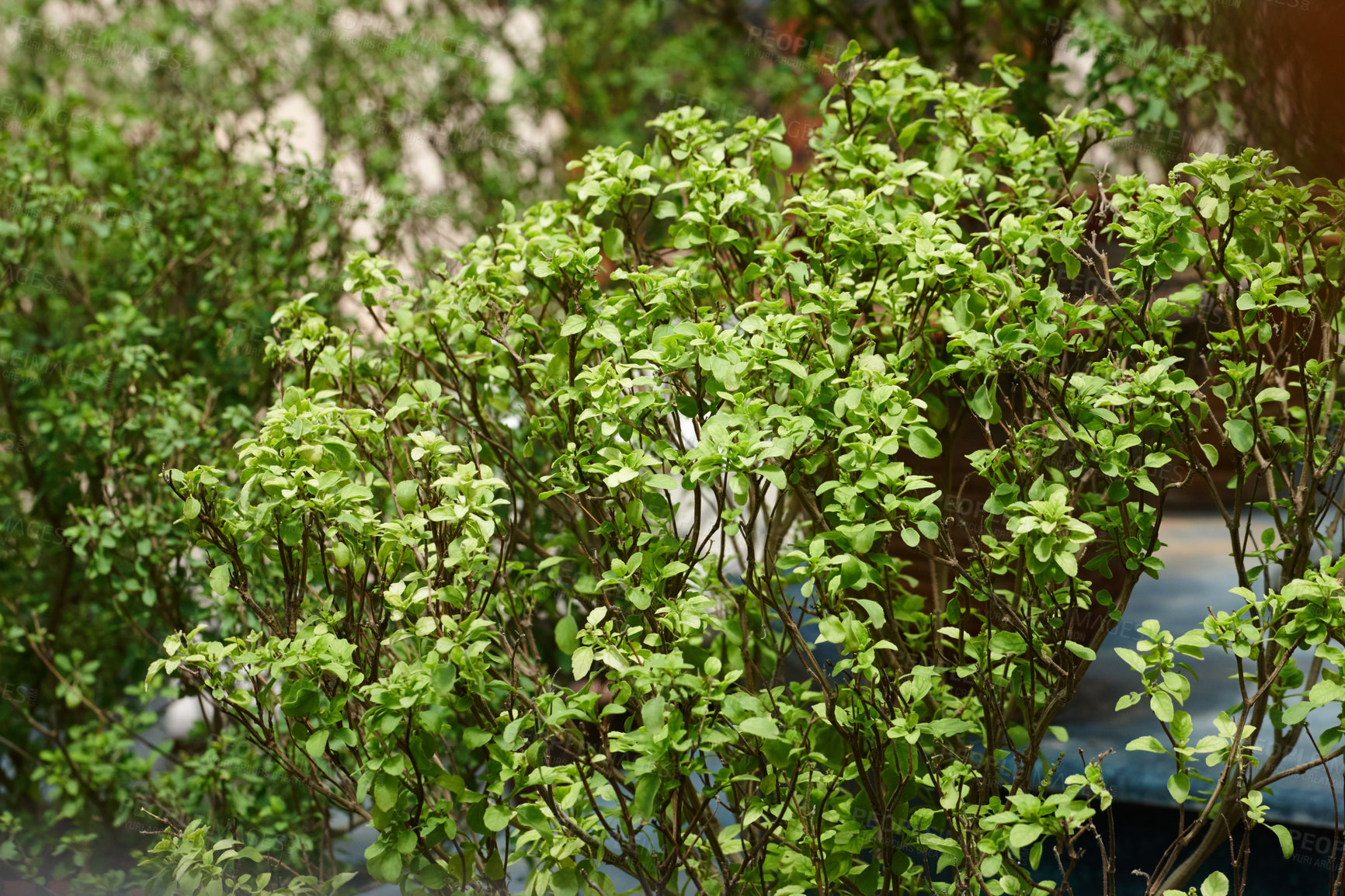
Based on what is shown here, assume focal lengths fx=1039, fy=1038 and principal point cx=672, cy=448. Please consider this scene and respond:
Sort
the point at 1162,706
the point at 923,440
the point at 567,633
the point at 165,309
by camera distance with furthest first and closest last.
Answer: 1. the point at 165,309
2. the point at 567,633
3. the point at 923,440
4. the point at 1162,706

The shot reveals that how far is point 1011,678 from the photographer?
95.9 inches

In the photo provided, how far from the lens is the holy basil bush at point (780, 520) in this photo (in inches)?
83.2

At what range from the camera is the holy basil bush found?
2113 millimetres

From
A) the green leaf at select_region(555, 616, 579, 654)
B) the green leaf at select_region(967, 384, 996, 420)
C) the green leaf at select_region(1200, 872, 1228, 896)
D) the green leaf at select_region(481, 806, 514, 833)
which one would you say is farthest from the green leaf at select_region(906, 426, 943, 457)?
the green leaf at select_region(481, 806, 514, 833)

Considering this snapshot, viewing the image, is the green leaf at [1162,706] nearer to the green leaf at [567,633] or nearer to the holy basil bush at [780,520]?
the holy basil bush at [780,520]

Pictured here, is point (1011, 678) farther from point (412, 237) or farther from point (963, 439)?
point (412, 237)

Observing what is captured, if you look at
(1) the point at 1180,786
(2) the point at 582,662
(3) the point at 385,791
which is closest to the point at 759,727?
(2) the point at 582,662

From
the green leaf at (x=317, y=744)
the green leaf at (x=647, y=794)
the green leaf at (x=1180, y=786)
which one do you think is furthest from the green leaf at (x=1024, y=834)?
the green leaf at (x=317, y=744)

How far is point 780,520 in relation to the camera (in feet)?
9.19

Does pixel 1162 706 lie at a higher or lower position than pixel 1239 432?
lower

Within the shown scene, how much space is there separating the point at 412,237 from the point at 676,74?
253 cm

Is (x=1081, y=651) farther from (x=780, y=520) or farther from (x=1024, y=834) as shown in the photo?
(x=780, y=520)

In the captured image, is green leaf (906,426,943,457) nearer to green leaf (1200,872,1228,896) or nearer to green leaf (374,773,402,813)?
green leaf (1200,872,1228,896)

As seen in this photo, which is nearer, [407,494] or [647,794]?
[647,794]
